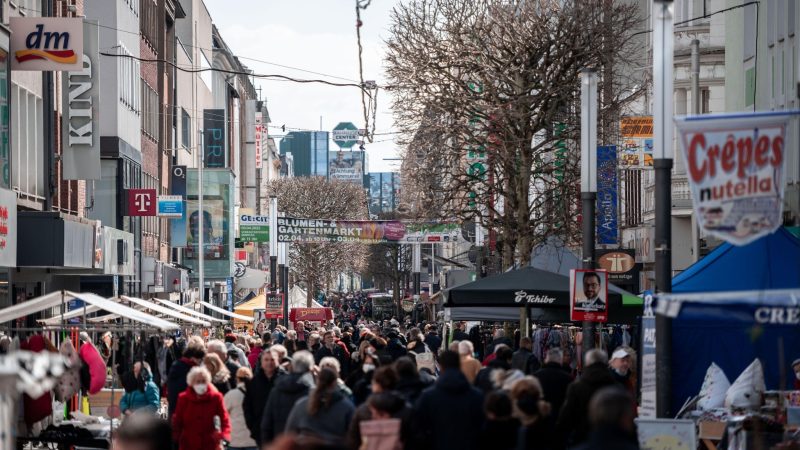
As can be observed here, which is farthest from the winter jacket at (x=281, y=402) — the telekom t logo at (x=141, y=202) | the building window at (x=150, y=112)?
the building window at (x=150, y=112)

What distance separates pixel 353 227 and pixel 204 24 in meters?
31.1

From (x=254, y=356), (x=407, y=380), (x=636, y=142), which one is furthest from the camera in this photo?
(x=636, y=142)

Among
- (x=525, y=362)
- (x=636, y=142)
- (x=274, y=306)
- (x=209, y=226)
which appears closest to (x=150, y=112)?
(x=274, y=306)

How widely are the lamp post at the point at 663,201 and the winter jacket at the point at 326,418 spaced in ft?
12.7

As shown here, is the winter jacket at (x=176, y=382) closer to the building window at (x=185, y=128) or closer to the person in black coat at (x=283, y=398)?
the person in black coat at (x=283, y=398)

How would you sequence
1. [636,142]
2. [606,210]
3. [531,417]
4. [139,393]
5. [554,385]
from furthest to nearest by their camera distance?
[606,210], [636,142], [139,393], [554,385], [531,417]

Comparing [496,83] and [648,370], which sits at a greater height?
[496,83]

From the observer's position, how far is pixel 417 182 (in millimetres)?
32312

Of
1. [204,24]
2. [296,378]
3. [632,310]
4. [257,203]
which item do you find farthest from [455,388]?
[257,203]

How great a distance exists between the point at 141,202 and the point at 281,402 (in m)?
34.1

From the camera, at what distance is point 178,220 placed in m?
64.7

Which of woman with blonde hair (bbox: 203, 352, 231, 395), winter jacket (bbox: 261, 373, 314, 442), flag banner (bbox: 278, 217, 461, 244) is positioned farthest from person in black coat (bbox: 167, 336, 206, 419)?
flag banner (bbox: 278, 217, 461, 244)

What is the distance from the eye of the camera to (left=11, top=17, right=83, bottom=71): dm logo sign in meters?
27.0

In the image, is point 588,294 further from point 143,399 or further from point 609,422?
point 609,422
